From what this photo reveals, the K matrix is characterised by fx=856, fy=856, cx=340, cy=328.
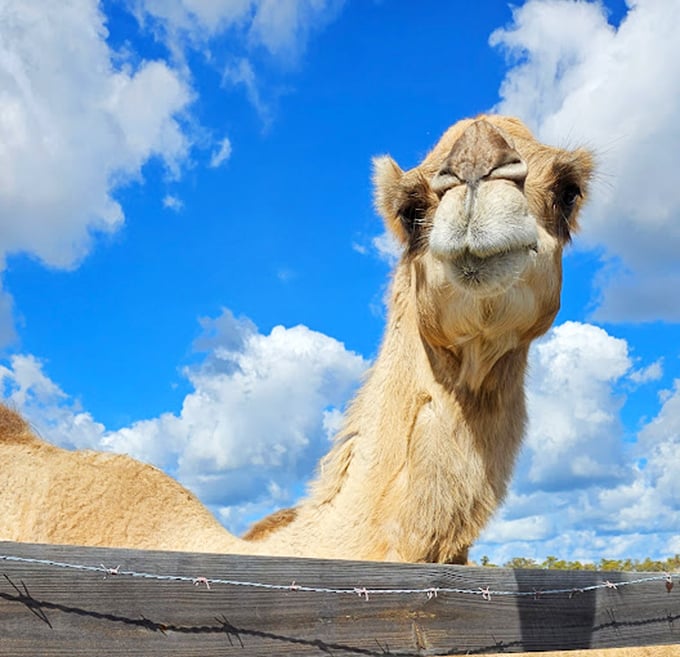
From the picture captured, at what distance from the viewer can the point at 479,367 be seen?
460 centimetres

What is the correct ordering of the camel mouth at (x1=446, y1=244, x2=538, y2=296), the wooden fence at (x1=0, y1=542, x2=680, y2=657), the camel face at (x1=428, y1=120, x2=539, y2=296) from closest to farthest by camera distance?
1. the wooden fence at (x1=0, y1=542, x2=680, y2=657)
2. the camel face at (x1=428, y1=120, x2=539, y2=296)
3. the camel mouth at (x1=446, y1=244, x2=538, y2=296)

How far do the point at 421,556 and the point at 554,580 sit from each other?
937 mm

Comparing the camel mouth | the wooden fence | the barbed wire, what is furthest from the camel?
the wooden fence

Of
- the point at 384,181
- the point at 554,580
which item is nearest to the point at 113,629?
the point at 554,580

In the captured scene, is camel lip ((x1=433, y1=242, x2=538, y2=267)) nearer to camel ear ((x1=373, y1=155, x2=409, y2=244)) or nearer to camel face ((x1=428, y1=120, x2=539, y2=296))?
camel face ((x1=428, y1=120, x2=539, y2=296))

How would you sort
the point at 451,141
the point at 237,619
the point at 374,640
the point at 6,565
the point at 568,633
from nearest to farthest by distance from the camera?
the point at 6,565 < the point at 237,619 < the point at 374,640 < the point at 568,633 < the point at 451,141

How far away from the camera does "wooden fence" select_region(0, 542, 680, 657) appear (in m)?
2.15

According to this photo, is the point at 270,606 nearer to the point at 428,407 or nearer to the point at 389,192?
the point at 428,407

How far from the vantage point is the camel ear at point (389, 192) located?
16.3 ft

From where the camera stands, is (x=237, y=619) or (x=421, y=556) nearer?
(x=237, y=619)

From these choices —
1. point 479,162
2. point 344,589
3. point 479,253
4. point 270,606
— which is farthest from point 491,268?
point 270,606

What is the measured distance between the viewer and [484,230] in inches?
152

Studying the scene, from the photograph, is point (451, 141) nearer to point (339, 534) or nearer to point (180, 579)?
point (339, 534)

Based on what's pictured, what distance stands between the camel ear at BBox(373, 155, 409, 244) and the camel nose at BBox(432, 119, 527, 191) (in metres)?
0.79
